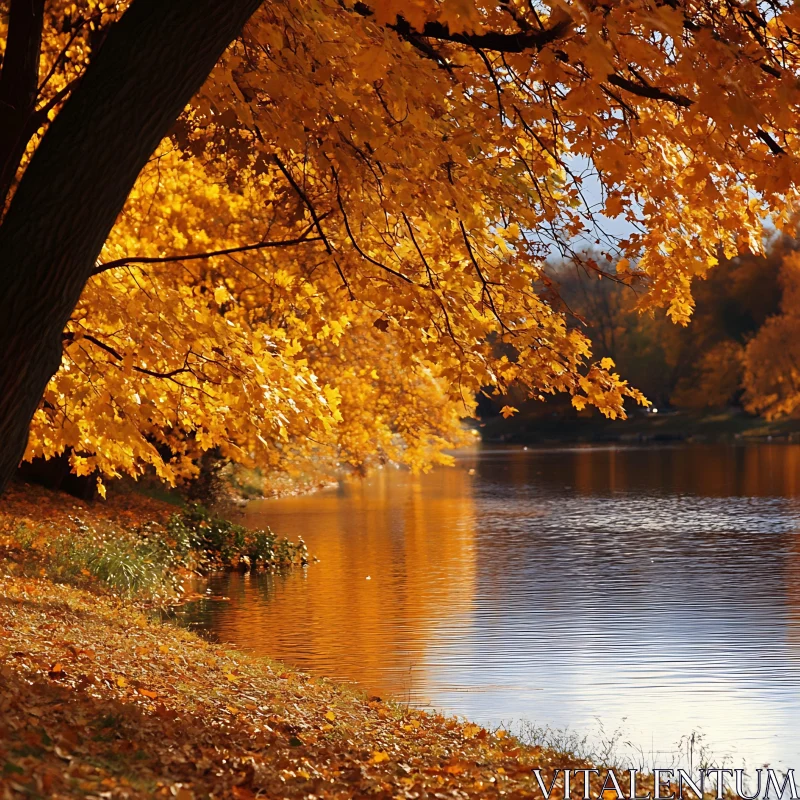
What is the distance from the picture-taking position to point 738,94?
5453mm

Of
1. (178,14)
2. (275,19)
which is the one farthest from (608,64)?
(275,19)

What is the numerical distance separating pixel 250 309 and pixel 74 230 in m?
15.5

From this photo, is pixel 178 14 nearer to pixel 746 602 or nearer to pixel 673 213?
pixel 673 213

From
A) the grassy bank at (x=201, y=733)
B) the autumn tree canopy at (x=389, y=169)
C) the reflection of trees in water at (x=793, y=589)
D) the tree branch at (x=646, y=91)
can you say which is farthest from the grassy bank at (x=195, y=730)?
the reflection of trees in water at (x=793, y=589)

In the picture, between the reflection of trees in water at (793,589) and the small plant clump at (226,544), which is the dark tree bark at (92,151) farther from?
Answer: the small plant clump at (226,544)

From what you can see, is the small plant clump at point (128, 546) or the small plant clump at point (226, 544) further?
the small plant clump at point (226, 544)

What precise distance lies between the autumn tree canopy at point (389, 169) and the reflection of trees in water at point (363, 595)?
277cm

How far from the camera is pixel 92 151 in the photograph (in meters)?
5.59

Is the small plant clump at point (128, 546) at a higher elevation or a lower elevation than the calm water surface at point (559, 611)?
higher

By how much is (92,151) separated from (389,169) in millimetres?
3194

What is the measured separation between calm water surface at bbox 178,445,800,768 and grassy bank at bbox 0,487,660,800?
1581mm

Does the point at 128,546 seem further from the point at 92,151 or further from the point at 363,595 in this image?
the point at 92,151

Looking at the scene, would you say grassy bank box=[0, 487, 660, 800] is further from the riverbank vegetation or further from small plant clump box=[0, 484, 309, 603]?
the riverbank vegetation

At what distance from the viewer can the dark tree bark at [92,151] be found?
5578 millimetres
